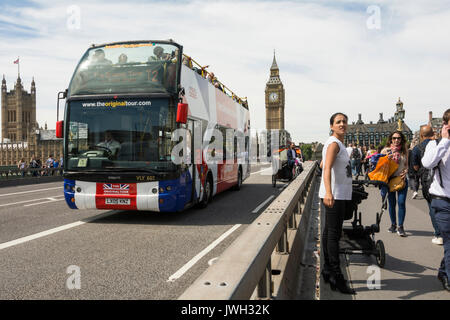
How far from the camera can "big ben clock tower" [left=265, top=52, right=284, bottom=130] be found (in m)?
166

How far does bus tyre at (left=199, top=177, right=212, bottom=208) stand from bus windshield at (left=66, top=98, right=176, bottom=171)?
273 cm

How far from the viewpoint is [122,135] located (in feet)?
27.2

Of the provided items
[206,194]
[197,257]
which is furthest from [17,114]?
[197,257]

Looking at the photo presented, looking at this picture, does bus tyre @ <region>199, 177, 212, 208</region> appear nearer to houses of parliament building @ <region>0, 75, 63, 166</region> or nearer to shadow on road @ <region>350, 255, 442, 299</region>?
shadow on road @ <region>350, 255, 442, 299</region>

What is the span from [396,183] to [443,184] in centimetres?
301

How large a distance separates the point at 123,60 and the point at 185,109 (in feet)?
6.03

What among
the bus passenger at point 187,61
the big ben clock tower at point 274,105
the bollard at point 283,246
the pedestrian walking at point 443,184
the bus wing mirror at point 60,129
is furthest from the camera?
the big ben clock tower at point 274,105

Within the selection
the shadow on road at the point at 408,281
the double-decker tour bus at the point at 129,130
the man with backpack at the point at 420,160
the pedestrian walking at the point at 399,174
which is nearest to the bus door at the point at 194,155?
the double-decker tour bus at the point at 129,130

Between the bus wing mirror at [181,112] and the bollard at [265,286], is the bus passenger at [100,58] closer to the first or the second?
the bus wing mirror at [181,112]

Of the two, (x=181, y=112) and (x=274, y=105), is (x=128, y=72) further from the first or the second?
(x=274, y=105)

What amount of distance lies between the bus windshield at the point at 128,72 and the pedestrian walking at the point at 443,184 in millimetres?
5307

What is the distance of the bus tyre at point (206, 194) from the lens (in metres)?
10.8

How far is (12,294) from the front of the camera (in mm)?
4277
